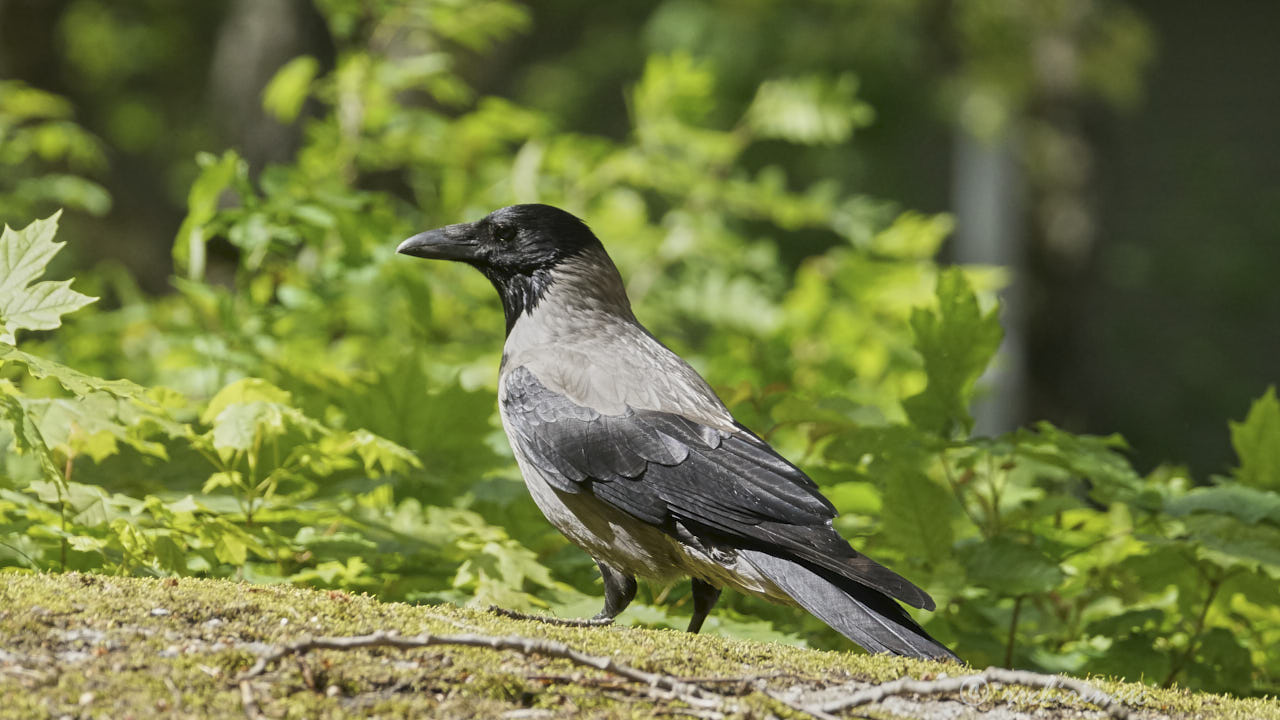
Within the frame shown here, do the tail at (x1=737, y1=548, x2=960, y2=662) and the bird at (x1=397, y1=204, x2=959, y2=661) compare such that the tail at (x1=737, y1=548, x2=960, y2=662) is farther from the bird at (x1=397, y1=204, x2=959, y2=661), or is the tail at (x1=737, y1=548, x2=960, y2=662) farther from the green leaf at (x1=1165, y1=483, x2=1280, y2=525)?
the green leaf at (x1=1165, y1=483, x2=1280, y2=525)

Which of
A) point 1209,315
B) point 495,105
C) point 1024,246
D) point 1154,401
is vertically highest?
point 495,105

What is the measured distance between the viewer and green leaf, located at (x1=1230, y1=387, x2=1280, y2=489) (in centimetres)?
356

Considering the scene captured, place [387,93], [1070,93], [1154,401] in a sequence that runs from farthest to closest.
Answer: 1. [1154,401]
2. [1070,93]
3. [387,93]

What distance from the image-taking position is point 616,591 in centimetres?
312

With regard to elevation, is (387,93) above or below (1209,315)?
above

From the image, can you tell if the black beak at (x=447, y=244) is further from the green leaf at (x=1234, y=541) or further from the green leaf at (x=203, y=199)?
the green leaf at (x=1234, y=541)

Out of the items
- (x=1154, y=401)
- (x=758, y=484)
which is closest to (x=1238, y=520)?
(x=758, y=484)

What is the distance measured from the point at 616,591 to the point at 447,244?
4.26ft

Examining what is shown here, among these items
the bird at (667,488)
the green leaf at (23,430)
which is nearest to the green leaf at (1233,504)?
the bird at (667,488)

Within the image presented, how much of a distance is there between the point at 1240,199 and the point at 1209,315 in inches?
68.9

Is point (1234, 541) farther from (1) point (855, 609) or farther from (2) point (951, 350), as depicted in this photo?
(1) point (855, 609)

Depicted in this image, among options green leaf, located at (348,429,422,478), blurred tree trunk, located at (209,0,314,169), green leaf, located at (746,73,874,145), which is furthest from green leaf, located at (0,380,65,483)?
blurred tree trunk, located at (209,0,314,169)

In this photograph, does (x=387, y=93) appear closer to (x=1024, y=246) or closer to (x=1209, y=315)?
(x=1024, y=246)

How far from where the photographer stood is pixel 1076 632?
3.67m
